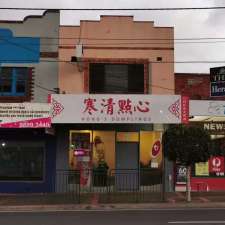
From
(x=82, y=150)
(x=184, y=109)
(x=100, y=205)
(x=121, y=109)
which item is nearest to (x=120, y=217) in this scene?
(x=100, y=205)

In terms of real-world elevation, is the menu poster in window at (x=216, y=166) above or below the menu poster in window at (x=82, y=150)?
below

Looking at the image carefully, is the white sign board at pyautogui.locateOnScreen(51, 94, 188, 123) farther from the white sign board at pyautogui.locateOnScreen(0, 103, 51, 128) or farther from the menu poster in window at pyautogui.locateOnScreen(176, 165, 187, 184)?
the menu poster in window at pyautogui.locateOnScreen(176, 165, 187, 184)

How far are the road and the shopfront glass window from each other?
24.8 feet

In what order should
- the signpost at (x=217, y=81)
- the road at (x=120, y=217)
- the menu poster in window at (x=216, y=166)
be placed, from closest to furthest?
the road at (x=120, y=217), the signpost at (x=217, y=81), the menu poster in window at (x=216, y=166)

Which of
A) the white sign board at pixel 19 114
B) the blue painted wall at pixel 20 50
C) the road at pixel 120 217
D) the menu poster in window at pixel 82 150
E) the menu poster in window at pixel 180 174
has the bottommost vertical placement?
the road at pixel 120 217

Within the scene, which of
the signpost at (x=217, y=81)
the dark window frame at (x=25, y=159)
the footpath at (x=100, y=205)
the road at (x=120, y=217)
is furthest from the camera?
the signpost at (x=217, y=81)

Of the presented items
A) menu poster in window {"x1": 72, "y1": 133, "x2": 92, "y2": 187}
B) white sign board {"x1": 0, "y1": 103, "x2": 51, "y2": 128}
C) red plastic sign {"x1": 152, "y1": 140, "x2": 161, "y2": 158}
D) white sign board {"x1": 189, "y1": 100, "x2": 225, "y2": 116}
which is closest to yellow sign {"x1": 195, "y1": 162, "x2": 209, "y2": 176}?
red plastic sign {"x1": 152, "y1": 140, "x2": 161, "y2": 158}

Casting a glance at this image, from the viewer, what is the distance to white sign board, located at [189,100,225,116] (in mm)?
25188

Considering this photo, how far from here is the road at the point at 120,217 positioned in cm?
1495

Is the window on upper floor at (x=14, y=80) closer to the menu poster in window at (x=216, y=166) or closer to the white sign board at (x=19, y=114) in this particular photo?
the white sign board at (x=19, y=114)

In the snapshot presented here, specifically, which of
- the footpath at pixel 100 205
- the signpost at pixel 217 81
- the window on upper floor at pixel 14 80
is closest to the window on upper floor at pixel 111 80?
the window on upper floor at pixel 14 80

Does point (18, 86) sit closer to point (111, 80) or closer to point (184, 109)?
point (111, 80)

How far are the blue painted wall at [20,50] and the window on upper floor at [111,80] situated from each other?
2591mm

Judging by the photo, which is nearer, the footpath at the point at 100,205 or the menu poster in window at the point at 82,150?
the footpath at the point at 100,205
